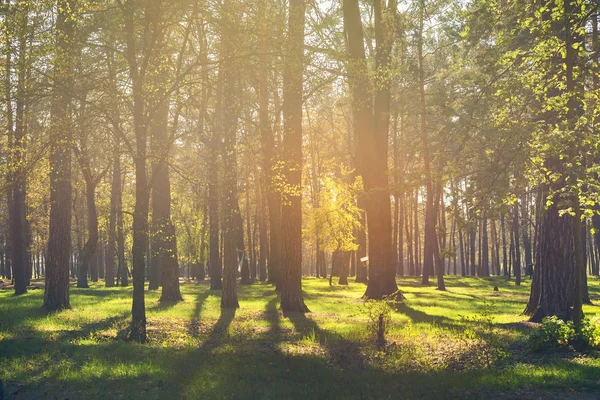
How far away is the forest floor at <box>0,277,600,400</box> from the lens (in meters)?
7.97

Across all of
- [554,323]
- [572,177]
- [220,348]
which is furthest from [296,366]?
[572,177]

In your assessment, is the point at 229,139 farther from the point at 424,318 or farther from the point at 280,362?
the point at 280,362

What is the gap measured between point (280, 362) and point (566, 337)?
5135mm

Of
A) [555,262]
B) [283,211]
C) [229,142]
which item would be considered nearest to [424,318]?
[555,262]

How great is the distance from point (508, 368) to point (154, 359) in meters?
6.00

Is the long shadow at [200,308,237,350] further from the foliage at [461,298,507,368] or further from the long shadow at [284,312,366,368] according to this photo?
the foliage at [461,298,507,368]

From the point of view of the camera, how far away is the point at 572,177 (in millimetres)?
9883

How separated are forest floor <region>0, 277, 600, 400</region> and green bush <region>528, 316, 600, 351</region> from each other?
0.63 feet

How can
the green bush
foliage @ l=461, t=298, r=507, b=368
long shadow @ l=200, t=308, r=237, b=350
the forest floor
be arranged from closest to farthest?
the forest floor < foliage @ l=461, t=298, r=507, b=368 < the green bush < long shadow @ l=200, t=308, r=237, b=350

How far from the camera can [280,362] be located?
31.4 ft

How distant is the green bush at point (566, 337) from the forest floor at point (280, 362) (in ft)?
0.63

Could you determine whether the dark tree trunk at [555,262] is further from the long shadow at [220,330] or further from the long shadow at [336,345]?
the long shadow at [220,330]

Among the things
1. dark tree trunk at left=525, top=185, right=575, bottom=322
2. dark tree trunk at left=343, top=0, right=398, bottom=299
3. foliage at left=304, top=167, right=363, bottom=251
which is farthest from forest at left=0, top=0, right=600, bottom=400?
foliage at left=304, top=167, right=363, bottom=251

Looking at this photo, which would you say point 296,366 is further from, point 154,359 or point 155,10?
point 155,10
